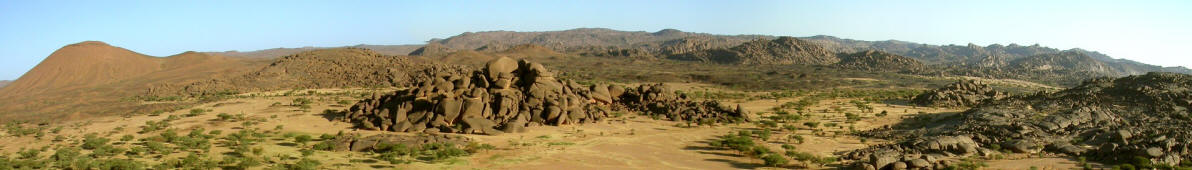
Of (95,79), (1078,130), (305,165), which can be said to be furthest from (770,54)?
(305,165)

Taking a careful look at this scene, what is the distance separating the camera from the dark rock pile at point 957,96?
124 ft

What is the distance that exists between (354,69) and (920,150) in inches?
1936

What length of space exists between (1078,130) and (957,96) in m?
18.1

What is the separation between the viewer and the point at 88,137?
20844 millimetres

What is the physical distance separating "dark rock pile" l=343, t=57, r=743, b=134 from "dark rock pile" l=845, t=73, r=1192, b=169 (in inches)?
388

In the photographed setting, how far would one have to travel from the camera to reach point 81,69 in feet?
158

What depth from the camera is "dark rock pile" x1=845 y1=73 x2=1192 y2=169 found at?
17484mm

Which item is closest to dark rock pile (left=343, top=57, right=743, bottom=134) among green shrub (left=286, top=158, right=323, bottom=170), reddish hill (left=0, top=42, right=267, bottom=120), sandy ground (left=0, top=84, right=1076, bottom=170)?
sandy ground (left=0, top=84, right=1076, bottom=170)

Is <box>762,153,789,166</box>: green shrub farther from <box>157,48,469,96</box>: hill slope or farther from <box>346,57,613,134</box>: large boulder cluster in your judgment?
<box>157,48,469,96</box>: hill slope

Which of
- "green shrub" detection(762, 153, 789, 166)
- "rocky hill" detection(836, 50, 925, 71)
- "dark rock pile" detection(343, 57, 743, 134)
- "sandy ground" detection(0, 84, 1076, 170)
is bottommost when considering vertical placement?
"sandy ground" detection(0, 84, 1076, 170)

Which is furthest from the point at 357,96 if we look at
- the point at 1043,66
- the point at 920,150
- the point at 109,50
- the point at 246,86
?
the point at 1043,66

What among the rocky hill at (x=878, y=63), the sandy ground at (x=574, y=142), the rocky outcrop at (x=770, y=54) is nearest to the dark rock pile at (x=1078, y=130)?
the sandy ground at (x=574, y=142)

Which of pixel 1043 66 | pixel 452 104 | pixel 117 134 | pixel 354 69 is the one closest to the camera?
pixel 117 134

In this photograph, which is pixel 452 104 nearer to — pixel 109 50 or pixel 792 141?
pixel 792 141
